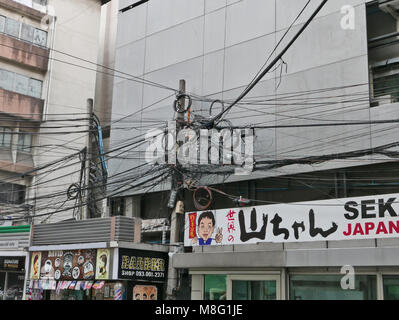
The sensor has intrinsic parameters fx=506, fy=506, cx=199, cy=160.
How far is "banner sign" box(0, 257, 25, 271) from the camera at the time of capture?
18.0 meters

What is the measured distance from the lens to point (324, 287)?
35.8 feet

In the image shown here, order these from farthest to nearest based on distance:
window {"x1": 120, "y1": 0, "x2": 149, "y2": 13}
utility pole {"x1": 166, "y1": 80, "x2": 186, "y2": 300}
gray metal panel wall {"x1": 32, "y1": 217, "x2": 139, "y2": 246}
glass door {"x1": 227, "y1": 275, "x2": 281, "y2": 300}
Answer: window {"x1": 120, "y1": 0, "x2": 149, "y2": 13}, gray metal panel wall {"x1": 32, "y1": 217, "x2": 139, "y2": 246}, utility pole {"x1": 166, "y1": 80, "x2": 186, "y2": 300}, glass door {"x1": 227, "y1": 275, "x2": 281, "y2": 300}

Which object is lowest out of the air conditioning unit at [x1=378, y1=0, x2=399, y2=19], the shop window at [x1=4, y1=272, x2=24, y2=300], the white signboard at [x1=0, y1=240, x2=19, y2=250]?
the shop window at [x1=4, y1=272, x2=24, y2=300]

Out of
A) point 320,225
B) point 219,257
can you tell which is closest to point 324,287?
point 320,225

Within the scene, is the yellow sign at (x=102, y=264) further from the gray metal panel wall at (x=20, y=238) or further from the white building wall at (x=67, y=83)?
the white building wall at (x=67, y=83)

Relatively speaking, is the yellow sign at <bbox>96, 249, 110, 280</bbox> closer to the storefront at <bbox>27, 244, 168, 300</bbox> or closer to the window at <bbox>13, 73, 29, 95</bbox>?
the storefront at <bbox>27, 244, 168, 300</bbox>

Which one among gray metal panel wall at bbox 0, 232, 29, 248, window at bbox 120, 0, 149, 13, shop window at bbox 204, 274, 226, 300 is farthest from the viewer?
window at bbox 120, 0, 149, 13

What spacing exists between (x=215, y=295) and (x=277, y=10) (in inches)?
383

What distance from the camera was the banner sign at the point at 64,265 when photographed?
15.3 meters

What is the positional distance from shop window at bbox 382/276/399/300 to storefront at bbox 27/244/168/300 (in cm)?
736

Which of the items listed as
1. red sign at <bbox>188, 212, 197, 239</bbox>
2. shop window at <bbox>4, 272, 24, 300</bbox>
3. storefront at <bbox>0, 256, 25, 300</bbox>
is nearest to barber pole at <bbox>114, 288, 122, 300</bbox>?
red sign at <bbox>188, 212, 197, 239</bbox>

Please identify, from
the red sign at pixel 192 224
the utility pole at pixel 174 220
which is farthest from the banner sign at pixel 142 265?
the red sign at pixel 192 224
